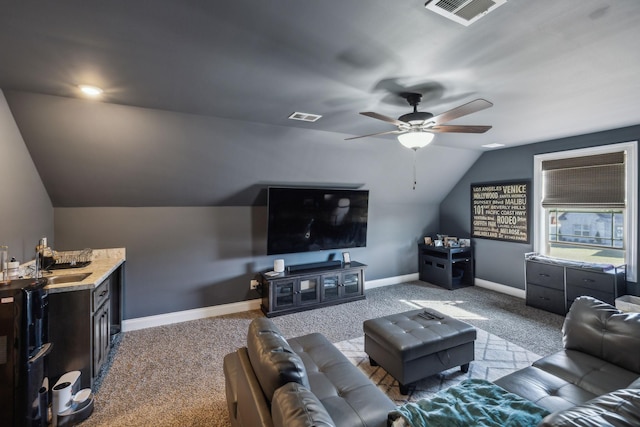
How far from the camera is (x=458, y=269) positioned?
17.9 feet

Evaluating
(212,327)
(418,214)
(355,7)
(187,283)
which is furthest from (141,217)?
(418,214)

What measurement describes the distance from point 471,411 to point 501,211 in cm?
436

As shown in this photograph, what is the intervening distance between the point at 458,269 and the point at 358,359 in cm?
346

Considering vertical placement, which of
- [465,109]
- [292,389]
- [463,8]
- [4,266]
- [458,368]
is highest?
[463,8]

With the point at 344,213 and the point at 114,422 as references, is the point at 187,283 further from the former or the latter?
the point at 344,213

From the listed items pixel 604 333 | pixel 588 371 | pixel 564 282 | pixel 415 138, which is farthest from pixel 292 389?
pixel 564 282

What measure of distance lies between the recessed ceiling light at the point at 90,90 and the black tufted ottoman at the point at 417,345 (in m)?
3.06

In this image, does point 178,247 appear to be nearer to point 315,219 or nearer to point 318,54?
Result: point 315,219

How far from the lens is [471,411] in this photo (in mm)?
1426

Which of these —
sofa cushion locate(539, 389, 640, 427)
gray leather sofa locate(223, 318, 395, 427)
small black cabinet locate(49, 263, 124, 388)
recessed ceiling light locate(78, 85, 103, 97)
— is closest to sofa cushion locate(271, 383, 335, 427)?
gray leather sofa locate(223, 318, 395, 427)

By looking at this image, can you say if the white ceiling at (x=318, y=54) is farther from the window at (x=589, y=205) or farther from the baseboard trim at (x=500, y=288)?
the baseboard trim at (x=500, y=288)

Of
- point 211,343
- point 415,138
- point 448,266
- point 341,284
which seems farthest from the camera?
point 448,266

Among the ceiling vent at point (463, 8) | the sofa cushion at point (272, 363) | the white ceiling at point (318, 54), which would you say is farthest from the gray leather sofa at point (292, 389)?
the ceiling vent at point (463, 8)

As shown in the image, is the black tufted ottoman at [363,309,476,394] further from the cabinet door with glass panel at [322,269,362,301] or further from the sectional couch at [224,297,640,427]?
the cabinet door with glass panel at [322,269,362,301]
